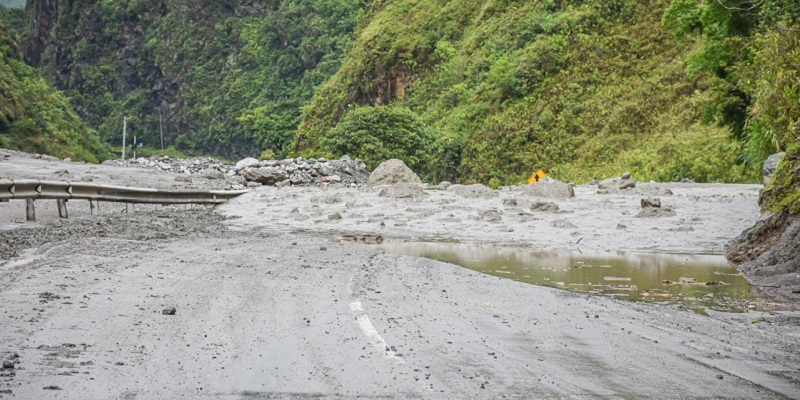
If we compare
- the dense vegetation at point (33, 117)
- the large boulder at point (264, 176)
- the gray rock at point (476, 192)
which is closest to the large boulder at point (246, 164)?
the large boulder at point (264, 176)

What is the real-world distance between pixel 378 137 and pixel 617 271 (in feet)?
113

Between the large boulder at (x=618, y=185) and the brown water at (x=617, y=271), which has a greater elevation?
the large boulder at (x=618, y=185)

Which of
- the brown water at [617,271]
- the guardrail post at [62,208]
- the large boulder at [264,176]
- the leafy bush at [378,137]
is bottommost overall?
the brown water at [617,271]

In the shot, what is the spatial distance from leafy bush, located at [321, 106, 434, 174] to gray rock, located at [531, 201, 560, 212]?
25.1m

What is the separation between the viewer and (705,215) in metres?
18.5

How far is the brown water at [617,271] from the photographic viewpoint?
10242 mm

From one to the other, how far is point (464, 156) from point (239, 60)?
9097 centimetres

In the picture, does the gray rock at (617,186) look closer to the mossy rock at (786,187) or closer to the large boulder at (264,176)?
the large boulder at (264,176)

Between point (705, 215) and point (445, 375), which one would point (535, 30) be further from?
point (445, 375)

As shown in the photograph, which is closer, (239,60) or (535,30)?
(535,30)

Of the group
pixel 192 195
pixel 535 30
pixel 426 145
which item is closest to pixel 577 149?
pixel 426 145

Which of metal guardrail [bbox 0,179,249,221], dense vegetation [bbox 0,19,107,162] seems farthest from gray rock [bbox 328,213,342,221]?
dense vegetation [bbox 0,19,107,162]

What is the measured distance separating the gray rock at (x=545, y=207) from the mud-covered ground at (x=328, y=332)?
22.3ft

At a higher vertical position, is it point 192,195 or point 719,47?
point 719,47
